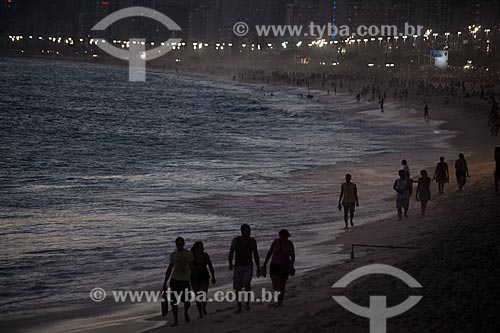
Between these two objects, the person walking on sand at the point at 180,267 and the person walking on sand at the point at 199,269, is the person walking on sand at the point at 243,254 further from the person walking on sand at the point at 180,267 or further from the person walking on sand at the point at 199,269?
the person walking on sand at the point at 180,267

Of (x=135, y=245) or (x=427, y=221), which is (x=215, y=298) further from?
(x=427, y=221)

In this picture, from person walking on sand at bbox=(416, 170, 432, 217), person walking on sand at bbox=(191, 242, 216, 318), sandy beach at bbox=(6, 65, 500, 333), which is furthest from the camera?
person walking on sand at bbox=(416, 170, 432, 217)

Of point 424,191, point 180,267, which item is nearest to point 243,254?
point 180,267

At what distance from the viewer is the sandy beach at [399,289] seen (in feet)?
29.1

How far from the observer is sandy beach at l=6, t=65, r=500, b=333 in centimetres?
886

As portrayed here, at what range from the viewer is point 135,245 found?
16031 mm

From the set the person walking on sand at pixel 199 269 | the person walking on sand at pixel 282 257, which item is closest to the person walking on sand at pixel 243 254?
the person walking on sand at pixel 282 257

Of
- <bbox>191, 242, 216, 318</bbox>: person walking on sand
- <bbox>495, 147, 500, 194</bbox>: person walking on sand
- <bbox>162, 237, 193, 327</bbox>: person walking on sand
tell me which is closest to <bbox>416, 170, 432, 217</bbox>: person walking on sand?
<bbox>495, 147, 500, 194</bbox>: person walking on sand

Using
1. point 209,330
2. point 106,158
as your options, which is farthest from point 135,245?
point 106,158

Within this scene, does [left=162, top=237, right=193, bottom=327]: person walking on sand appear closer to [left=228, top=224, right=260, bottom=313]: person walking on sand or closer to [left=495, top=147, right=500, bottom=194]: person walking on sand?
[left=228, top=224, right=260, bottom=313]: person walking on sand

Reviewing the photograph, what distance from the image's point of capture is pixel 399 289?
10.0 metres

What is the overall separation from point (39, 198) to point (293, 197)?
24.3 ft

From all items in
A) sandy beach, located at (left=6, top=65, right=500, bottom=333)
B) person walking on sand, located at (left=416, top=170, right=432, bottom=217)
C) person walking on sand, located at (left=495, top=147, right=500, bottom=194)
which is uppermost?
person walking on sand, located at (left=495, top=147, right=500, bottom=194)

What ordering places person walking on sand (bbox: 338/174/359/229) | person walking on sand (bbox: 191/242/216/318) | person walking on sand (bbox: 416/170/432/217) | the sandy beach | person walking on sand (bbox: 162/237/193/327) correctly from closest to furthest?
the sandy beach, person walking on sand (bbox: 162/237/193/327), person walking on sand (bbox: 191/242/216/318), person walking on sand (bbox: 338/174/359/229), person walking on sand (bbox: 416/170/432/217)
